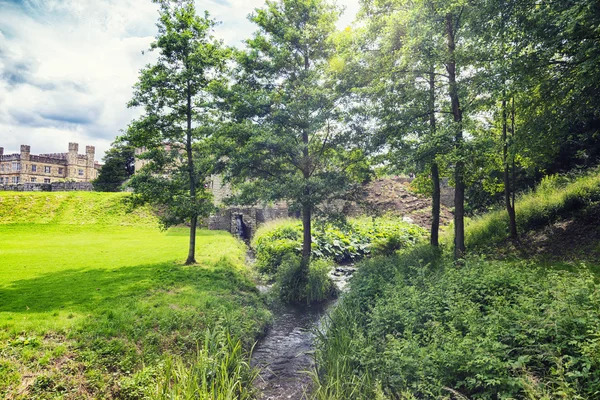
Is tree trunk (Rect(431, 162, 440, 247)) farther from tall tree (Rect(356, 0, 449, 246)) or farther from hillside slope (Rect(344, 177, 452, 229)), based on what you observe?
hillside slope (Rect(344, 177, 452, 229))

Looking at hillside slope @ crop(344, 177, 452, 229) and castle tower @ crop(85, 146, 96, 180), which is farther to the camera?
castle tower @ crop(85, 146, 96, 180)

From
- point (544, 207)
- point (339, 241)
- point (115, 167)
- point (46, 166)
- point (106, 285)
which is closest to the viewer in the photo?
point (106, 285)

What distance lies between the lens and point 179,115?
1487 centimetres

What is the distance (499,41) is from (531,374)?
9.75 m

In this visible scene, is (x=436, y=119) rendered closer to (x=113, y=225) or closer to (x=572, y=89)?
(x=572, y=89)

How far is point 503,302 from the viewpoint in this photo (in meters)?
6.31

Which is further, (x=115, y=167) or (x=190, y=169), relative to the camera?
(x=115, y=167)

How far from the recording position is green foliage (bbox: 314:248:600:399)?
4262 mm

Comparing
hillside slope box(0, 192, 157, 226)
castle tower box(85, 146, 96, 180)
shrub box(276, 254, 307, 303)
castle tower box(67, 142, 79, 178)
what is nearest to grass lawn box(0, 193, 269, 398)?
shrub box(276, 254, 307, 303)

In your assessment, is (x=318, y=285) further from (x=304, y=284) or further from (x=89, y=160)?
(x=89, y=160)

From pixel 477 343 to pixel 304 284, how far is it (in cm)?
870

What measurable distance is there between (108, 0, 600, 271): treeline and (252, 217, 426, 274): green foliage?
323 centimetres

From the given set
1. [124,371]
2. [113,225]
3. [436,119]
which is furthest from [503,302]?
[113,225]

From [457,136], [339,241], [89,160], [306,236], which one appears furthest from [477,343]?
[89,160]
